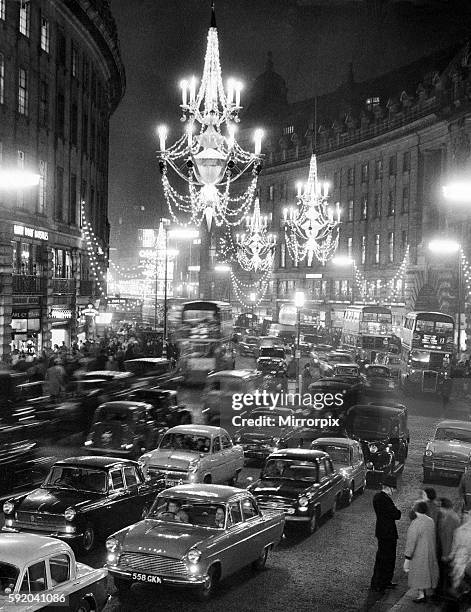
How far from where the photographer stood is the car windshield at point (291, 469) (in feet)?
53.0

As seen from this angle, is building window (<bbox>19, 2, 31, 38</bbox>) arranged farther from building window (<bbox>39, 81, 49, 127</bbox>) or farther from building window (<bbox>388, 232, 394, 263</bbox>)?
building window (<bbox>388, 232, 394, 263</bbox>)

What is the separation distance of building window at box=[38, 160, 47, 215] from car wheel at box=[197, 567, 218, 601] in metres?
31.8

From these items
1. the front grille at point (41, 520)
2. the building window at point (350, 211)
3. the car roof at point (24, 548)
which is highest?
the building window at point (350, 211)

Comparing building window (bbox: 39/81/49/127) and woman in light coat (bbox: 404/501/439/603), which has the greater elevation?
building window (bbox: 39/81/49/127)

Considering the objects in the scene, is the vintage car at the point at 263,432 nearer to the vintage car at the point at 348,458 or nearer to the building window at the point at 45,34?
the vintage car at the point at 348,458

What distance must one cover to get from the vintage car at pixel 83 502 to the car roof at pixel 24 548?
3772 millimetres

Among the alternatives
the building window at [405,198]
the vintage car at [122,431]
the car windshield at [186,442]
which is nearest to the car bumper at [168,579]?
the car windshield at [186,442]

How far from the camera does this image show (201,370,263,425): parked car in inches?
1049

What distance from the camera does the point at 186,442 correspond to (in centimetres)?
1870

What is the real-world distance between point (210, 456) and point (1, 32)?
23.9 meters

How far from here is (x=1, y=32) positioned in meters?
34.5

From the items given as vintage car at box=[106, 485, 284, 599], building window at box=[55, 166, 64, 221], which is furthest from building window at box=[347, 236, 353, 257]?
vintage car at box=[106, 485, 284, 599]

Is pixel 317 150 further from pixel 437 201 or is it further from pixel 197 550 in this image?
Result: pixel 197 550

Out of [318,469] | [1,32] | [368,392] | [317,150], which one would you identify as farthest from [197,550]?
[317,150]
